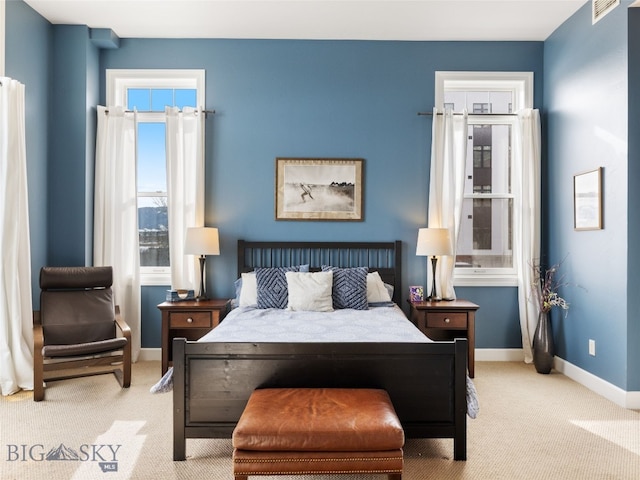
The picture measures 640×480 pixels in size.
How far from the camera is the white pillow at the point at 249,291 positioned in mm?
4031

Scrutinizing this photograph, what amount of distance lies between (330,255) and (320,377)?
6.67 ft

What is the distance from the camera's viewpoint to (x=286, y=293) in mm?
3971

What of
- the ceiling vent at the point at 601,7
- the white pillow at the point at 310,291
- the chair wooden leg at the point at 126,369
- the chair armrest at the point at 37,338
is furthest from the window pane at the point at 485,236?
the chair armrest at the point at 37,338

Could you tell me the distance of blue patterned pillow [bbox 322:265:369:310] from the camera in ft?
12.9

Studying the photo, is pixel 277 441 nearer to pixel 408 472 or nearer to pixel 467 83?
pixel 408 472

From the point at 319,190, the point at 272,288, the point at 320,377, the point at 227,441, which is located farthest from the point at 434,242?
the point at 227,441

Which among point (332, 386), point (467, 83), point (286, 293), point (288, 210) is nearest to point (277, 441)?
point (332, 386)

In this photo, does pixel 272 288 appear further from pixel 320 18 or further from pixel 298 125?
pixel 320 18

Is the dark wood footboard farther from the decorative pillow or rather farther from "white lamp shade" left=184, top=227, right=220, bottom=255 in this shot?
"white lamp shade" left=184, top=227, right=220, bottom=255

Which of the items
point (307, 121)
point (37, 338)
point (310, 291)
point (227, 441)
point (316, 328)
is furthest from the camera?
point (307, 121)

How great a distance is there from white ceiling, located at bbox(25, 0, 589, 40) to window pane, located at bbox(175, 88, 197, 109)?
505 mm

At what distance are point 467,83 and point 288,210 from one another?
7.17ft

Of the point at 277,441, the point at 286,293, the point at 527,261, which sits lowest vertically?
the point at 277,441

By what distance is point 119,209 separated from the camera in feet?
14.5
